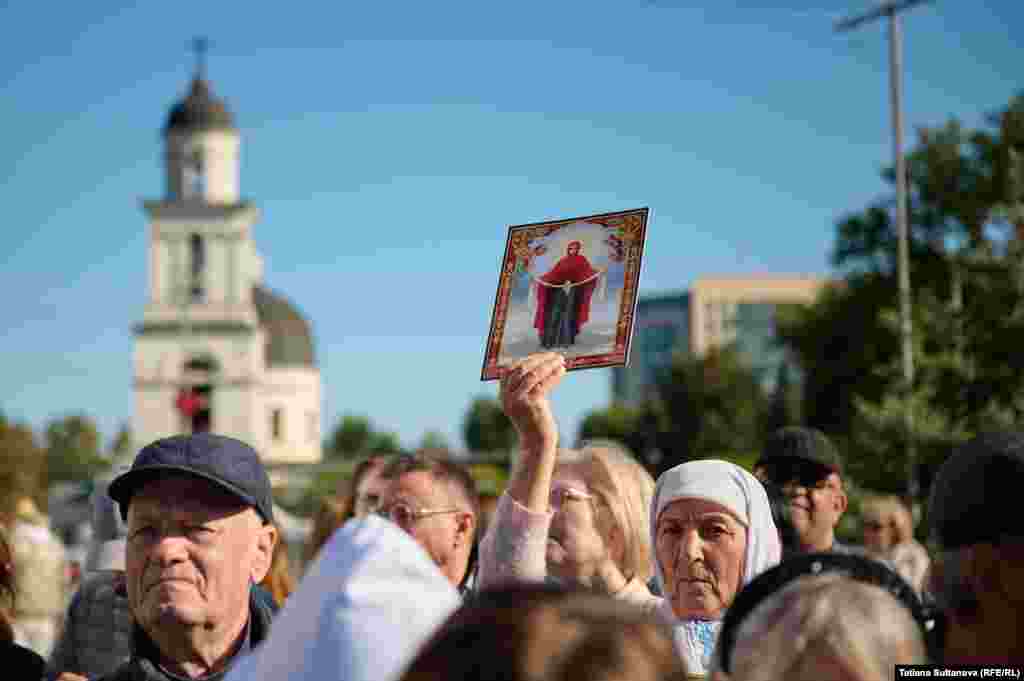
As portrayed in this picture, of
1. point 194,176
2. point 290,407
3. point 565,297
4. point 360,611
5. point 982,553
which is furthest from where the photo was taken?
point 290,407

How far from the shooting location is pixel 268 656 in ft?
7.48

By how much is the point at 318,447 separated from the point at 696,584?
120693 mm

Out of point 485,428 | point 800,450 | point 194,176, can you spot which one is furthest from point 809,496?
point 485,428

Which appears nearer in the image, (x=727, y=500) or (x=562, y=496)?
(x=727, y=500)

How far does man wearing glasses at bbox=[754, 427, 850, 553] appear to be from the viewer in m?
6.06

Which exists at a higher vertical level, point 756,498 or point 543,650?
point 756,498

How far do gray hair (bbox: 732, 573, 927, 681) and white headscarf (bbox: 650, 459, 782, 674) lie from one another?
70.7 inches

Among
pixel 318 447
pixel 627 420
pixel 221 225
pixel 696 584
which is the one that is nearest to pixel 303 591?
pixel 696 584

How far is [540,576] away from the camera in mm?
3750

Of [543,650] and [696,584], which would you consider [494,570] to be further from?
[543,650]

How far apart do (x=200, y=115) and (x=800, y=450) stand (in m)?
97.5

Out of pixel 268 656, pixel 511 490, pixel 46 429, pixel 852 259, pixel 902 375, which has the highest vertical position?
pixel 46 429

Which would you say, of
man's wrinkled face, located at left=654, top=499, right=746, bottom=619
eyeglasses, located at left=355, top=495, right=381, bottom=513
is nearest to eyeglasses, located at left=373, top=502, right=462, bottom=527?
eyeglasses, located at left=355, top=495, right=381, bottom=513

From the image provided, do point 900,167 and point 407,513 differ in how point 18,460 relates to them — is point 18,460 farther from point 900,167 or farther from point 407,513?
point 407,513
